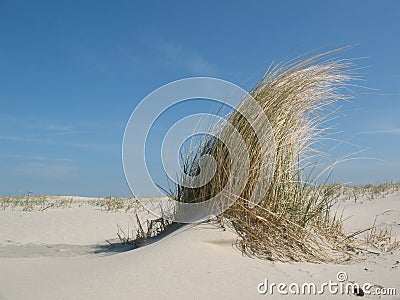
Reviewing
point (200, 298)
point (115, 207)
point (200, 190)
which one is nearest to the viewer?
point (200, 298)

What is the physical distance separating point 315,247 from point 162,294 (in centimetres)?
151

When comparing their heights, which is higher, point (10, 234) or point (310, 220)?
point (310, 220)

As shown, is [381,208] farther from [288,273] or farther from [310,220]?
[288,273]

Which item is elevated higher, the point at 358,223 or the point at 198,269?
the point at 358,223

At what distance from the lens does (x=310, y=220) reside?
3.46m

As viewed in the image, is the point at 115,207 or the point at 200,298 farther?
the point at 115,207

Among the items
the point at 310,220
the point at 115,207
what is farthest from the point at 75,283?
the point at 115,207

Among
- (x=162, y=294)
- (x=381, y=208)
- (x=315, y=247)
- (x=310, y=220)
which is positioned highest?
(x=381, y=208)

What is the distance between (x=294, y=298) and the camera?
2.21m

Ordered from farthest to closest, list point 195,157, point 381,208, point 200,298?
point 381,208, point 195,157, point 200,298

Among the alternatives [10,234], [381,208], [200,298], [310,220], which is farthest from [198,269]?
[381,208]

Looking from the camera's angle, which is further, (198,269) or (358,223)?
(358,223)

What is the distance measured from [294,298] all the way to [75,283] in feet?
4.31

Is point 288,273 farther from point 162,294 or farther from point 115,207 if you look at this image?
point 115,207
